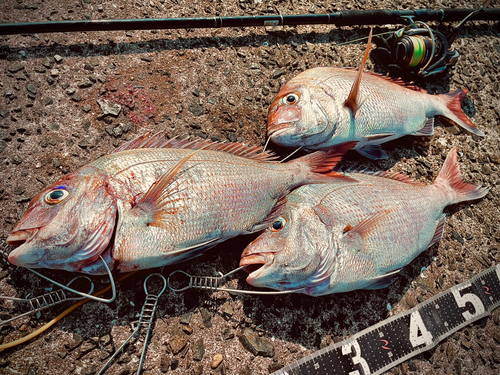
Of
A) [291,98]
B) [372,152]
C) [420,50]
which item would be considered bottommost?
[372,152]

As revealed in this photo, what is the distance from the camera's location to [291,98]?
2.53m

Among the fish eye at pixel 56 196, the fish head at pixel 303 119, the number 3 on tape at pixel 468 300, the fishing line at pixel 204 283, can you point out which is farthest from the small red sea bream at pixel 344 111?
the fish eye at pixel 56 196

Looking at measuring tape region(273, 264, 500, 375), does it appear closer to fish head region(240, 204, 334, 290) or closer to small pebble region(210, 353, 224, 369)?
small pebble region(210, 353, 224, 369)

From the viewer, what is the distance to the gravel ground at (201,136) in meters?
2.05

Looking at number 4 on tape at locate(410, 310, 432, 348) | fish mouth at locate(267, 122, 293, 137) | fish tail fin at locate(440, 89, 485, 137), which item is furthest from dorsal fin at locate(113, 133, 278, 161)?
fish tail fin at locate(440, 89, 485, 137)

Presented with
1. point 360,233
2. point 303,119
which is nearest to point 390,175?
point 360,233

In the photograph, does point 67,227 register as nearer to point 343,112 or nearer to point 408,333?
point 343,112

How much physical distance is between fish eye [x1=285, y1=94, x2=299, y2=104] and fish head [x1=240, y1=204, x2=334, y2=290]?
0.94 m

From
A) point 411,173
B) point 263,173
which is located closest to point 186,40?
point 263,173

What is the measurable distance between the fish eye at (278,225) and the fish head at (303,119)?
0.67 metres

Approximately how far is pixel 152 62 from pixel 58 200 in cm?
155

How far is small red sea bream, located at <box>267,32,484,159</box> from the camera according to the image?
2445 millimetres

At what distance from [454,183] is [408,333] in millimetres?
1368

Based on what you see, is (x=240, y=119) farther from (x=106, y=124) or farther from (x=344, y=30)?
(x=344, y=30)
